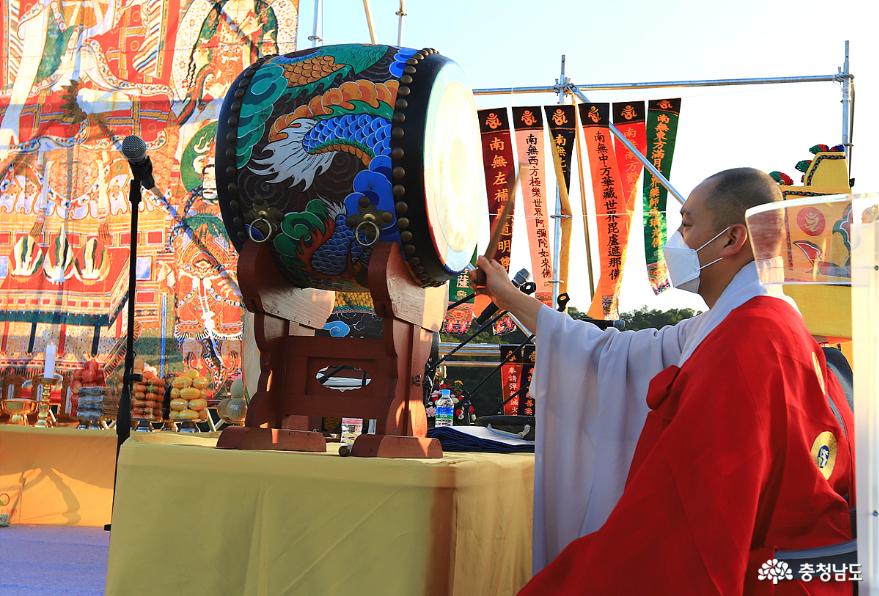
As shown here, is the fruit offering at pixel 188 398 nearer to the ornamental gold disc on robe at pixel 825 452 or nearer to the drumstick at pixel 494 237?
the drumstick at pixel 494 237

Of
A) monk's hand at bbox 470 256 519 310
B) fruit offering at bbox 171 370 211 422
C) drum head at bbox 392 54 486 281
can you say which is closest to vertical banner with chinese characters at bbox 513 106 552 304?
fruit offering at bbox 171 370 211 422

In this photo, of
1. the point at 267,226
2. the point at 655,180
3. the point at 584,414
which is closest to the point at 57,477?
the point at 267,226

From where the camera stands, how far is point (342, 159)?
1.74m

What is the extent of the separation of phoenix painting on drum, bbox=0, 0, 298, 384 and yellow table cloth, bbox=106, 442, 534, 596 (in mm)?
4343

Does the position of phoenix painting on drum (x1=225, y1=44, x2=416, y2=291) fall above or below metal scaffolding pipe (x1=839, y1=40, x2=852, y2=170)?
below

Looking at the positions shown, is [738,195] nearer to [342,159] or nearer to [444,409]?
[342,159]

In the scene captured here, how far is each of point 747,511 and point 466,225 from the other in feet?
3.38

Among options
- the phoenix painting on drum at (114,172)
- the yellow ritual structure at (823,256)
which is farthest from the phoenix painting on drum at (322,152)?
the phoenix painting on drum at (114,172)

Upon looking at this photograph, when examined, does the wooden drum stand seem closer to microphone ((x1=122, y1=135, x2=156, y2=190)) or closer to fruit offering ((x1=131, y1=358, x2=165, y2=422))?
microphone ((x1=122, y1=135, x2=156, y2=190))

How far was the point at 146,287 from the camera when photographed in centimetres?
611

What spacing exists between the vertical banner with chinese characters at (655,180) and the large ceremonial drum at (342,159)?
18.5 ft

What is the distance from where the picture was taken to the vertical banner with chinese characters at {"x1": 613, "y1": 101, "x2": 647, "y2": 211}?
739 cm

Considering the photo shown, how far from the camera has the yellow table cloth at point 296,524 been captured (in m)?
1.47

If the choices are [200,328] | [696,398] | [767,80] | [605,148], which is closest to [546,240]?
[605,148]
